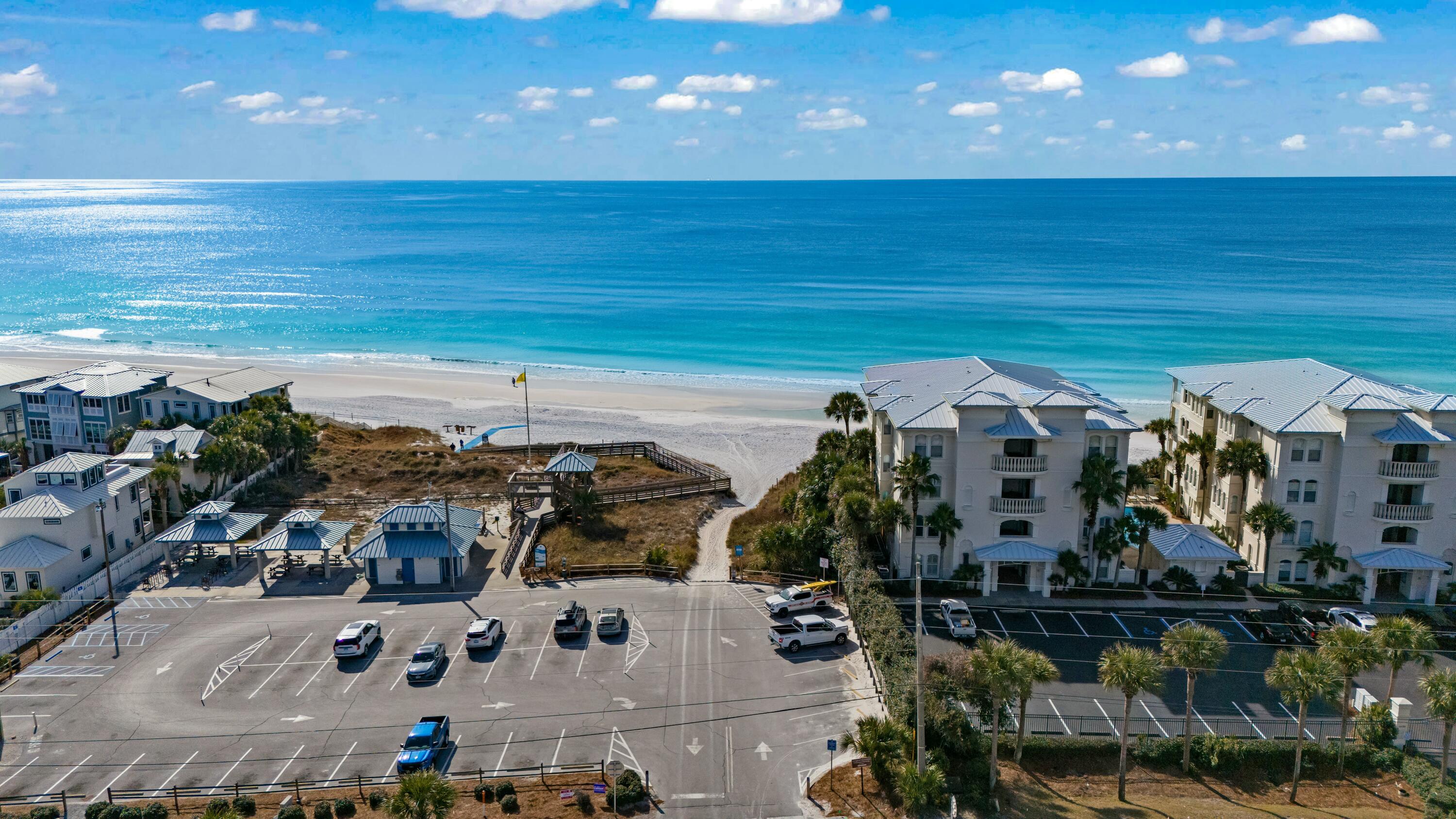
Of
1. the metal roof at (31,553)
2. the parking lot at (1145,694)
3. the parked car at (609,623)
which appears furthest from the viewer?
the metal roof at (31,553)

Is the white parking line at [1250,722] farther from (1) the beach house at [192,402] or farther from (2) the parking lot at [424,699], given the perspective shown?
(1) the beach house at [192,402]

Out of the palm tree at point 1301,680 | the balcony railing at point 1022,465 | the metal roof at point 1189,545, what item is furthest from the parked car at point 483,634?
the metal roof at point 1189,545

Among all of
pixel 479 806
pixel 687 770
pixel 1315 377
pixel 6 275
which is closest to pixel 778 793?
pixel 687 770

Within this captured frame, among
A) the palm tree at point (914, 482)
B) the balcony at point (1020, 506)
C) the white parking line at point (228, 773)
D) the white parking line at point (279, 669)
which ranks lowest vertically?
the white parking line at point (228, 773)

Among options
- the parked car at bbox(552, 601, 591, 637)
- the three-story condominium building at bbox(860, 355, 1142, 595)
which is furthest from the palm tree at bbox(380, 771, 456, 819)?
the three-story condominium building at bbox(860, 355, 1142, 595)

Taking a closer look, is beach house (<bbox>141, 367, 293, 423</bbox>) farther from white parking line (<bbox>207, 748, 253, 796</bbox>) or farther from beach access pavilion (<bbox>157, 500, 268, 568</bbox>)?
white parking line (<bbox>207, 748, 253, 796</bbox>)

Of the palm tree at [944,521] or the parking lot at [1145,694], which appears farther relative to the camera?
the palm tree at [944,521]

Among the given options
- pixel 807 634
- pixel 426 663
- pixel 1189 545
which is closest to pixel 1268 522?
pixel 1189 545
